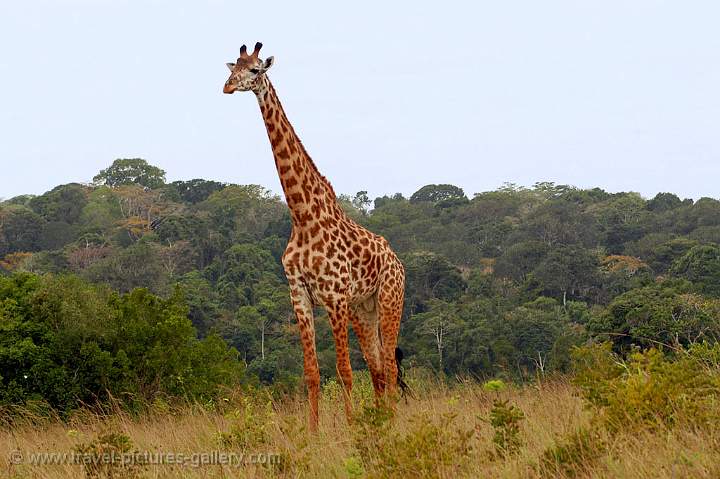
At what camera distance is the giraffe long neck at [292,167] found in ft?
30.1

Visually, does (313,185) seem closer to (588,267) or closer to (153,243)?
(588,267)

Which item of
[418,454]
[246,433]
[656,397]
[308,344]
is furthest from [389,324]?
[418,454]

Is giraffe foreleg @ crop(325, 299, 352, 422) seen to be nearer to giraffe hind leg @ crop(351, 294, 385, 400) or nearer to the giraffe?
the giraffe

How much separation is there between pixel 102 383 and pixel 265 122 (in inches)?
421

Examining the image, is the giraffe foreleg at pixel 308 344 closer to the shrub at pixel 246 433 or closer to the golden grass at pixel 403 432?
the golden grass at pixel 403 432

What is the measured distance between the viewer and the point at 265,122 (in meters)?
9.32

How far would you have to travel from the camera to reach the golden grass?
18.5 feet

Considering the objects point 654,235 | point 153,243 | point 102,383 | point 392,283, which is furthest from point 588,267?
point 392,283

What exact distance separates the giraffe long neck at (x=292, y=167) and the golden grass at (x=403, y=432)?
209cm

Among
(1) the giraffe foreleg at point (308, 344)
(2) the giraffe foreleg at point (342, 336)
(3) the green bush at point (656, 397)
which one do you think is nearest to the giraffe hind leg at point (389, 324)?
(2) the giraffe foreleg at point (342, 336)

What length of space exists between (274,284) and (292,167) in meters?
59.7

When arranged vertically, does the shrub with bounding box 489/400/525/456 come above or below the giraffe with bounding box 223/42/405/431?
below

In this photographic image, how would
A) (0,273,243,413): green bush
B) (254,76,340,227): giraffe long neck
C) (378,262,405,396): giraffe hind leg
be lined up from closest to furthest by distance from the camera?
(254,76,340,227): giraffe long neck, (378,262,405,396): giraffe hind leg, (0,273,243,413): green bush

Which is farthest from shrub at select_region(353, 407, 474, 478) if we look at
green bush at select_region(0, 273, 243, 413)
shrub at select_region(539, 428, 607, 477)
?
green bush at select_region(0, 273, 243, 413)
